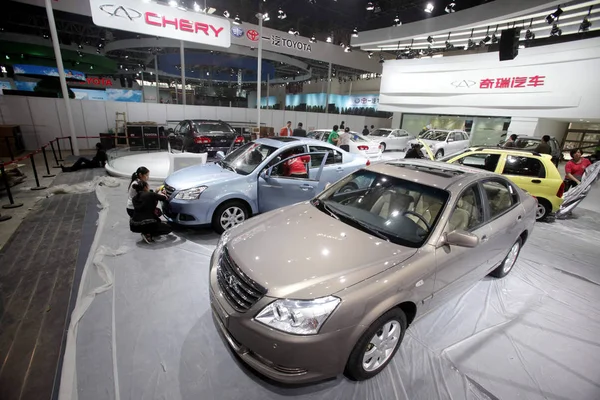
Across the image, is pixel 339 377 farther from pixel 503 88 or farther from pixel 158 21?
pixel 503 88

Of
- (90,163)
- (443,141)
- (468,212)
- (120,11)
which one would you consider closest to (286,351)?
(468,212)

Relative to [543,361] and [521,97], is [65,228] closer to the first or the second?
[543,361]

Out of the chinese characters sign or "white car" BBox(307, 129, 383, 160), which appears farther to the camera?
the chinese characters sign

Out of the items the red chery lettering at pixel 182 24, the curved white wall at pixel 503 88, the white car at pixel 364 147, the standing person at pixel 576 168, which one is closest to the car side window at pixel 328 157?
the standing person at pixel 576 168

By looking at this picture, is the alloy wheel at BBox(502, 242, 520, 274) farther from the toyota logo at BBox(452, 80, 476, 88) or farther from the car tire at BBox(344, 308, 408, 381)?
the toyota logo at BBox(452, 80, 476, 88)

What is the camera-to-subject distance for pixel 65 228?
4238mm

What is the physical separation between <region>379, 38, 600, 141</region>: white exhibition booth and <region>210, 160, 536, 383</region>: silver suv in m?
Answer: 12.2

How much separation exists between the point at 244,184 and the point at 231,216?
0.52 metres

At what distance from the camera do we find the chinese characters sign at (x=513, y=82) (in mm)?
11578

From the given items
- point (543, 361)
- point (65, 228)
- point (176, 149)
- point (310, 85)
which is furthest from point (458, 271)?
point (310, 85)

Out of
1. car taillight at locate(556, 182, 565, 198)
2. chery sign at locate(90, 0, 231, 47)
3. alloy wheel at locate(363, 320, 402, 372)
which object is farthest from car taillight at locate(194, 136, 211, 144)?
car taillight at locate(556, 182, 565, 198)

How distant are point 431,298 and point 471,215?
92 cm

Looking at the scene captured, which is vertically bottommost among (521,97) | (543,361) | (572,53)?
(543,361)

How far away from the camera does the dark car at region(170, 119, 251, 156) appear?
30.0ft
